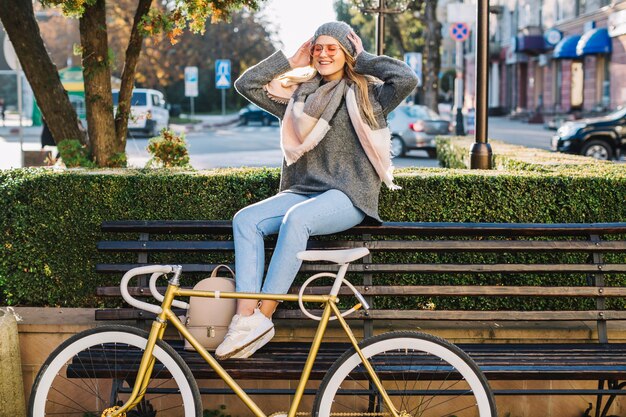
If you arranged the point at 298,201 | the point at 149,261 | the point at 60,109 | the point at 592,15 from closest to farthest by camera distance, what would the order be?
the point at 298,201 → the point at 149,261 → the point at 60,109 → the point at 592,15

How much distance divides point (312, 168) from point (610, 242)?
5.24 feet

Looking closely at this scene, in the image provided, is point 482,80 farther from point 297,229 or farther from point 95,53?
point 297,229

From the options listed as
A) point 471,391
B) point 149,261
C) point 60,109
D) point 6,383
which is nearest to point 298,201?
point 149,261

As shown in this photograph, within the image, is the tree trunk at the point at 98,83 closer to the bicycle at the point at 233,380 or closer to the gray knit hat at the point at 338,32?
the gray knit hat at the point at 338,32

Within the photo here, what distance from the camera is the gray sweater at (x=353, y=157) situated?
5098 mm

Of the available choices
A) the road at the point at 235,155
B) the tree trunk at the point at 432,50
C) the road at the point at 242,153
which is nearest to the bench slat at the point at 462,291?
the road at the point at 242,153

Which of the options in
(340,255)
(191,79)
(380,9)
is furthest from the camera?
(191,79)

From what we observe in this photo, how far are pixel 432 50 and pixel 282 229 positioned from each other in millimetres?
37582

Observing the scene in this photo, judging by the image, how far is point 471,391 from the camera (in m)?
4.25

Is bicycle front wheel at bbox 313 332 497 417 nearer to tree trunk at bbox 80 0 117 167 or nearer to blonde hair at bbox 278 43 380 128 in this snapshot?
blonde hair at bbox 278 43 380 128

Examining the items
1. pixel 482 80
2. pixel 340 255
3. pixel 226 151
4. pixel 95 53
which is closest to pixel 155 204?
pixel 340 255

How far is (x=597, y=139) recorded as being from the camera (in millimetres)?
24469

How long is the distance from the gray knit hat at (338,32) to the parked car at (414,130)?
21.4 meters

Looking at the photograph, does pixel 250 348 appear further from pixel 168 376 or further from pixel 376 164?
pixel 376 164
